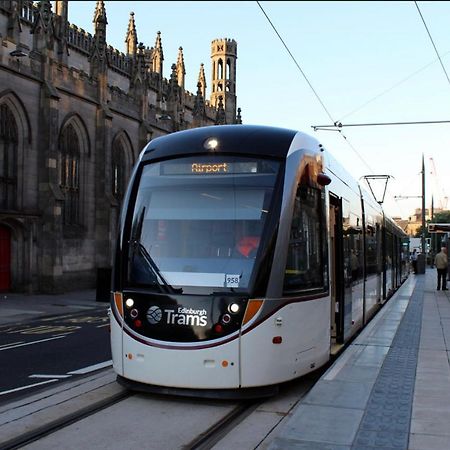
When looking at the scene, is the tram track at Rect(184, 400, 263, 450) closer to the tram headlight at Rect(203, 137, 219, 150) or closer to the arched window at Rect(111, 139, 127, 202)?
the tram headlight at Rect(203, 137, 219, 150)

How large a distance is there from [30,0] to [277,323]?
122 feet

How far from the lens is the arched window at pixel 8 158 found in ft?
79.8

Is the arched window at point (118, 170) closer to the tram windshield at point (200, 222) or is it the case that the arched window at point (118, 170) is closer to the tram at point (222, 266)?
the tram at point (222, 266)

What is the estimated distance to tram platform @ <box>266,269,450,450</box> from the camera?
15.9 feet

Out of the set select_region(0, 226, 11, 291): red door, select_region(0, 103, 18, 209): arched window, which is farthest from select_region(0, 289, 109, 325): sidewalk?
select_region(0, 103, 18, 209): arched window

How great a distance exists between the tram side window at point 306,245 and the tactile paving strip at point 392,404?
4.57ft

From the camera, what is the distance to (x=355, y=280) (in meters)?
10.7

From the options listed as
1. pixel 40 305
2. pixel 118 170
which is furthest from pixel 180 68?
pixel 40 305

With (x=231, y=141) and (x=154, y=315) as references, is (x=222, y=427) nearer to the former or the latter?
(x=154, y=315)

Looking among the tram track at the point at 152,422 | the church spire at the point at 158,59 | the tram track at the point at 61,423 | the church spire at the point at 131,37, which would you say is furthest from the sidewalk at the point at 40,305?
the church spire at the point at 158,59

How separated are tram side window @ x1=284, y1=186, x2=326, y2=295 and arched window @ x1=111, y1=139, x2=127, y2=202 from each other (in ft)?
84.9

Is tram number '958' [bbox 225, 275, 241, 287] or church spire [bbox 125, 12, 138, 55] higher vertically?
church spire [bbox 125, 12, 138, 55]

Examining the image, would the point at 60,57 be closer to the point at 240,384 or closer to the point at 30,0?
the point at 30,0

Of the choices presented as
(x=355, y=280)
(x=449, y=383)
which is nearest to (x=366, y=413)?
(x=449, y=383)
